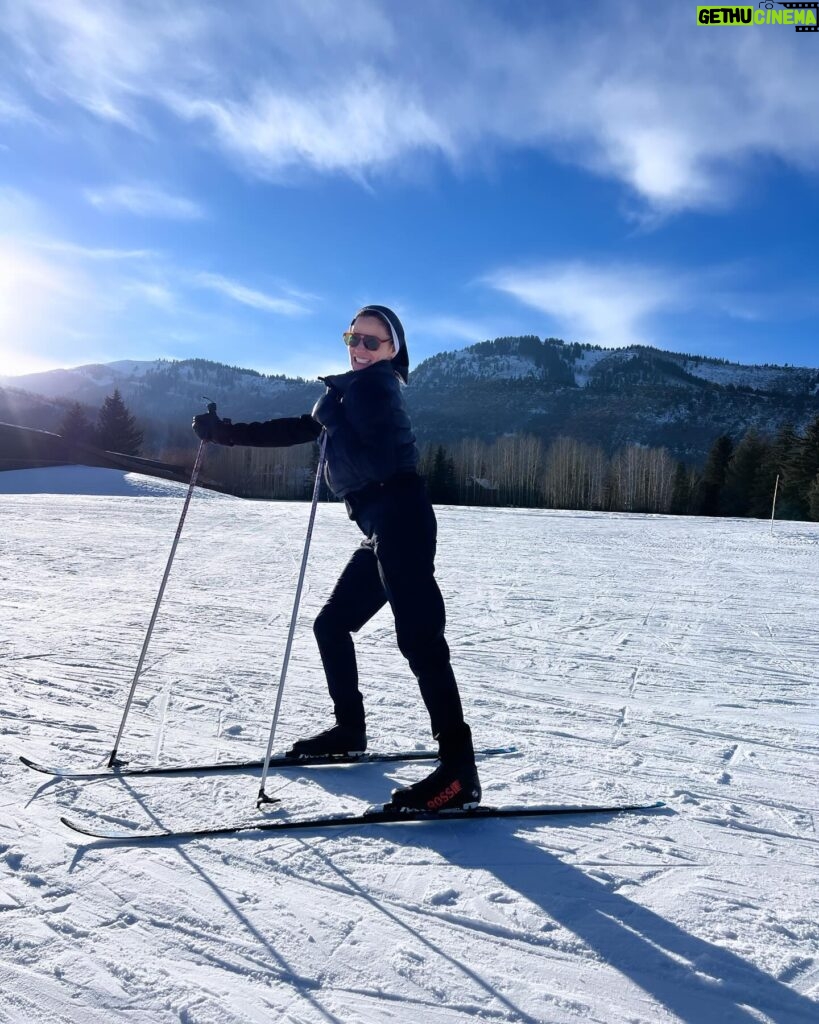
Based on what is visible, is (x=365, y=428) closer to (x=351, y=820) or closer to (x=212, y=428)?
(x=212, y=428)

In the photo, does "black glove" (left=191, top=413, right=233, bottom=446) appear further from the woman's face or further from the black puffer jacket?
the woman's face

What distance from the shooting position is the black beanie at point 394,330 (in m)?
2.71

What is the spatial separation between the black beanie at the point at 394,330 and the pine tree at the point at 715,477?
181ft

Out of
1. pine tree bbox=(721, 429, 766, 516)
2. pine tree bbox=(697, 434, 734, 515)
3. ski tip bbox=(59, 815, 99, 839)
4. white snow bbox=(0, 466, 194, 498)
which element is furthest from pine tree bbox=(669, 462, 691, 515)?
ski tip bbox=(59, 815, 99, 839)

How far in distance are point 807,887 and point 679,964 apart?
65 cm

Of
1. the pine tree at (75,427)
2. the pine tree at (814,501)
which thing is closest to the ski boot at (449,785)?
the pine tree at (814,501)

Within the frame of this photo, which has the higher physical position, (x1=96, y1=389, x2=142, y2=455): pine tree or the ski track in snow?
(x1=96, y1=389, x2=142, y2=455): pine tree

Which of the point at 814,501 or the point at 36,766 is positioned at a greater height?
the point at 814,501

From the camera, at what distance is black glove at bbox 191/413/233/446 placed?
301 centimetres

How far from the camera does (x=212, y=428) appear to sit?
10.0ft

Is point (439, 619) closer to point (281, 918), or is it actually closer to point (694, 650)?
point (281, 918)

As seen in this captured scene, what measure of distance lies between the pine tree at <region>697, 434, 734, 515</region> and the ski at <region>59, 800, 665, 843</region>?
54979mm

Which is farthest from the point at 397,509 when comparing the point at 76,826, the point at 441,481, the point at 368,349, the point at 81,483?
the point at 441,481

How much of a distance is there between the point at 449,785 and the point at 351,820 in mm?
386
